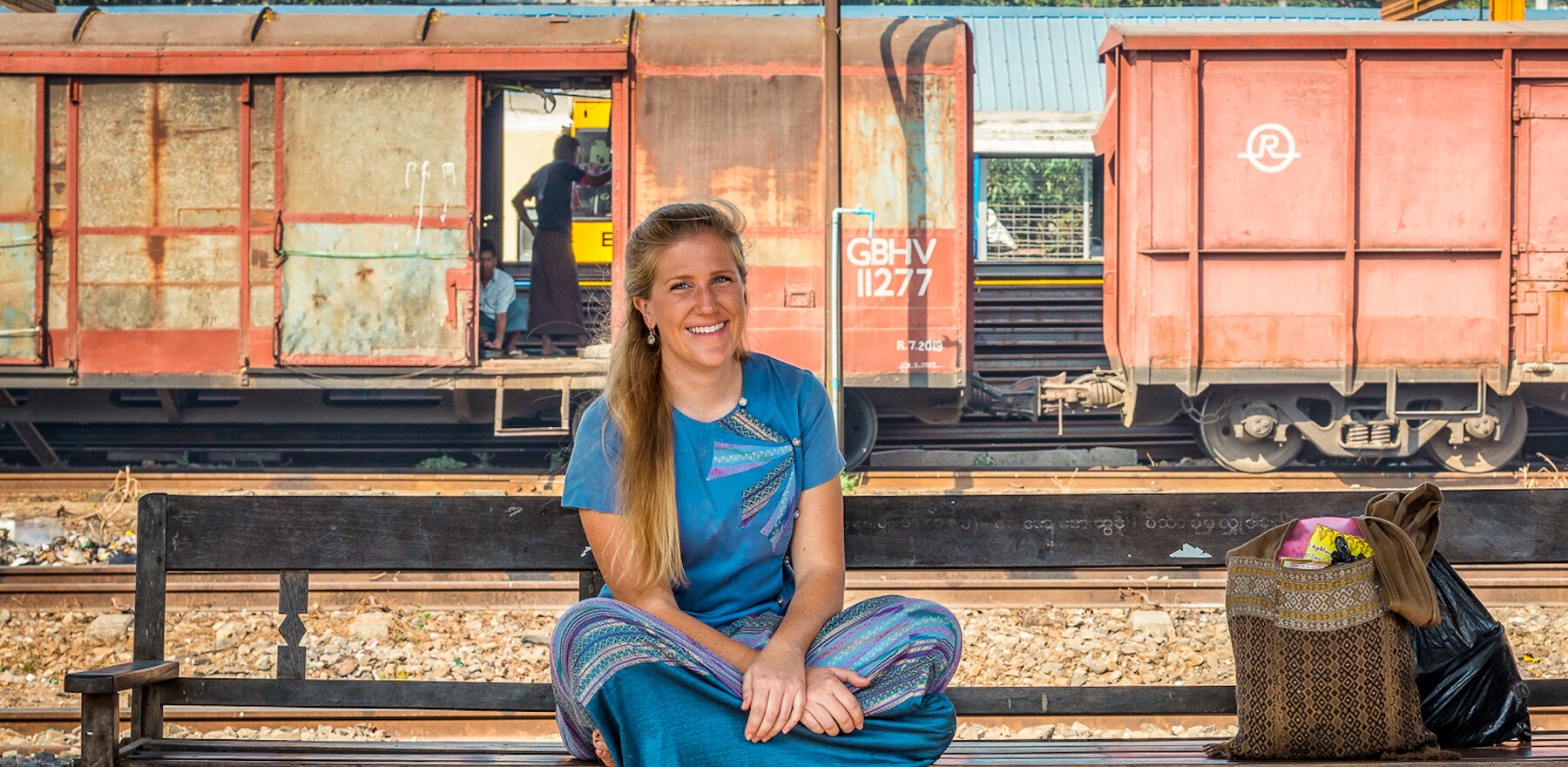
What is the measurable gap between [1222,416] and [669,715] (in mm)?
8767

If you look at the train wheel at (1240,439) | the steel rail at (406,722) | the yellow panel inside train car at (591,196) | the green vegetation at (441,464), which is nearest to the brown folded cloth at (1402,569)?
the steel rail at (406,722)

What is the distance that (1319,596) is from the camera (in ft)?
7.84

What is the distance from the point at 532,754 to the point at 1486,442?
32.3 feet

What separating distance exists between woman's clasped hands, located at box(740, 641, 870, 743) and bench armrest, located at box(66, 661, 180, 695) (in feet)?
4.62

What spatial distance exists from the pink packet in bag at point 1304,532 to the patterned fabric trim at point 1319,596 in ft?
0.16

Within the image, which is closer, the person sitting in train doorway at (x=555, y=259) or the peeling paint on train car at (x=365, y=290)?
the peeling paint on train car at (x=365, y=290)

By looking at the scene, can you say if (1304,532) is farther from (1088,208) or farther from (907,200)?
(1088,208)

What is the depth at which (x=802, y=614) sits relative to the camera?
2.21 m

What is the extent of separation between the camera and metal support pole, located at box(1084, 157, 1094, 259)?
61.0ft

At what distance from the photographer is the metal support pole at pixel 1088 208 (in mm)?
18594

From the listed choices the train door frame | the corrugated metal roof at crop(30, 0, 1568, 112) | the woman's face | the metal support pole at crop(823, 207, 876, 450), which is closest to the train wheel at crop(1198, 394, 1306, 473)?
the metal support pole at crop(823, 207, 876, 450)

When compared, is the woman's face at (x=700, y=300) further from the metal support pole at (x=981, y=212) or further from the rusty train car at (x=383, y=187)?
the metal support pole at (x=981, y=212)

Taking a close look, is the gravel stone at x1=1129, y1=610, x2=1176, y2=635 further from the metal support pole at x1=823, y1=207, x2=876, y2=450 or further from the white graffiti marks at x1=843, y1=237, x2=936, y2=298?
the white graffiti marks at x1=843, y1=237, x2=936, y2=298

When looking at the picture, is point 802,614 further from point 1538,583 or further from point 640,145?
point 640,145
